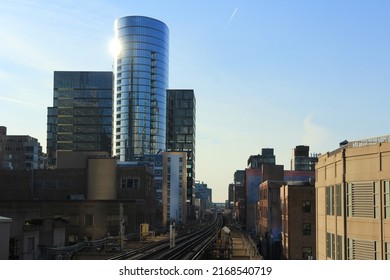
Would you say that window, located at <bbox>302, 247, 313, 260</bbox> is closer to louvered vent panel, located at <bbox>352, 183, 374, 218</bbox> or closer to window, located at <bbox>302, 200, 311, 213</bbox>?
window, located at <bbox>302, 200, 311, 213</bbox>

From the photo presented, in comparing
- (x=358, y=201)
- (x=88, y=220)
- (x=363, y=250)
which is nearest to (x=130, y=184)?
(x=88, y=220)

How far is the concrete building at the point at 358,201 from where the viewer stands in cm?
3316

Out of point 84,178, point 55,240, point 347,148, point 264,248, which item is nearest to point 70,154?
point 84,178

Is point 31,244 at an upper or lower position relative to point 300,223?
lower

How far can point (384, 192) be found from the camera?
108 feet

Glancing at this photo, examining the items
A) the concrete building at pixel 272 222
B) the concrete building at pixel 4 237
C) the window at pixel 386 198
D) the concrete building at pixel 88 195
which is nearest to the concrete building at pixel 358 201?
the window at pixel 386 198

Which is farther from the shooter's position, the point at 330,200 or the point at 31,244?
the point at 31,244

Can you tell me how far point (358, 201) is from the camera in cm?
3644

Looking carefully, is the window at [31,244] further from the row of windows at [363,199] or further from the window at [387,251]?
the window at [387,251]

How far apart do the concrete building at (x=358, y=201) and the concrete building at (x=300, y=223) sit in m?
24.9

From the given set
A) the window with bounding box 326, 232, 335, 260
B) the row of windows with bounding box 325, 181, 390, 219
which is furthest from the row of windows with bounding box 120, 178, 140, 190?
the row of windows with bounding box 325, 181, 390, 219

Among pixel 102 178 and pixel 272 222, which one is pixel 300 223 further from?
pixel 102 178

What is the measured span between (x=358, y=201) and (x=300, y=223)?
33651 mm
